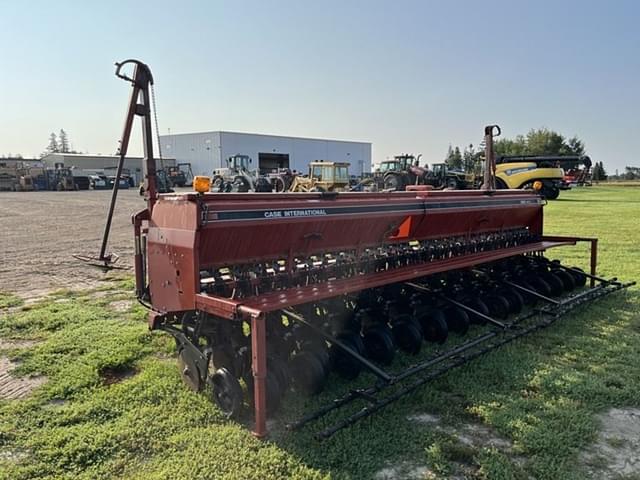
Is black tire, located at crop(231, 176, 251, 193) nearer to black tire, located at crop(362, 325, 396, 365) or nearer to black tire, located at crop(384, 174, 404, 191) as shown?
black tire, located at crop(384, 174, 404, 191)

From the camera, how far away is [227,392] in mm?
3439

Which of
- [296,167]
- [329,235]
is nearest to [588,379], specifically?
[329,235]

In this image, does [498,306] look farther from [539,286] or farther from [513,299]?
[539,286]

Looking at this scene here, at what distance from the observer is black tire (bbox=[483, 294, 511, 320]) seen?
568 centimetres

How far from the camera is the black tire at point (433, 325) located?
4.88 meters

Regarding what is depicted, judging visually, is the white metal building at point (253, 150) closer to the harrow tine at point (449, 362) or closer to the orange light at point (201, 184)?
the harrow tine at point (449, 362)

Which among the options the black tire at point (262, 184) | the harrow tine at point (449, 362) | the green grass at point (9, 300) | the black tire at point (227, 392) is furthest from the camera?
the black tire at point (262, 184)

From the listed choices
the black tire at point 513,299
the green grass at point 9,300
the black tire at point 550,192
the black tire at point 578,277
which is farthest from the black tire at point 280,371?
the black tire at point 550,192

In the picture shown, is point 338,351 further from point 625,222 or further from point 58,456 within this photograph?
point 625,222

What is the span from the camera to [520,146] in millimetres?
65875

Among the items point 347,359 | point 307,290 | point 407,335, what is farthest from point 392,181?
point 307,290

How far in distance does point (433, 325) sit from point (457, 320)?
41 centimetres

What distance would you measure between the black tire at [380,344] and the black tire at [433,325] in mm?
712

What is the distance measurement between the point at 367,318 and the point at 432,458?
1701 mm
